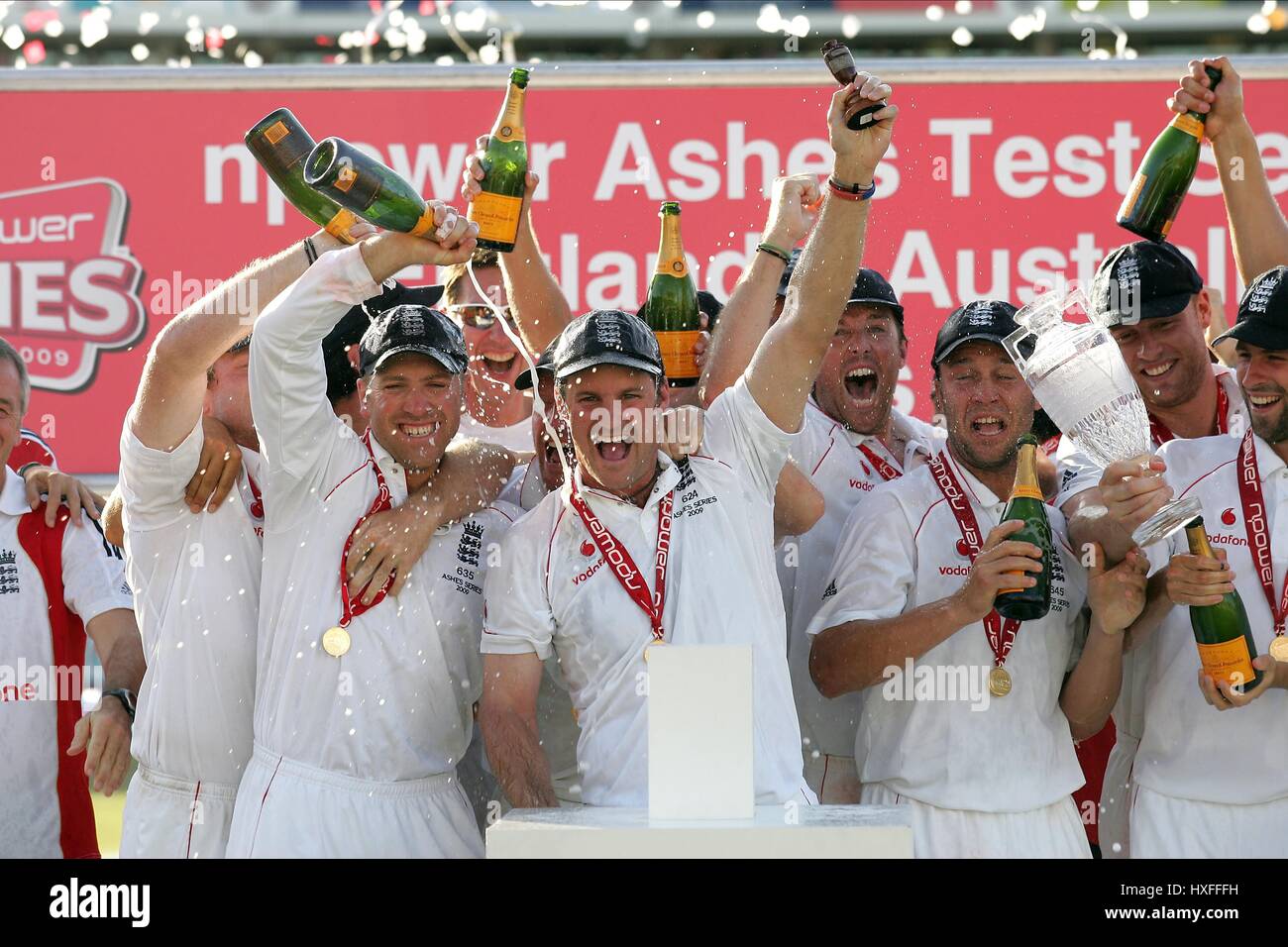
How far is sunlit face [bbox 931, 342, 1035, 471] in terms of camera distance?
348 cm

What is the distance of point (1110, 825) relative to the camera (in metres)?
3.62

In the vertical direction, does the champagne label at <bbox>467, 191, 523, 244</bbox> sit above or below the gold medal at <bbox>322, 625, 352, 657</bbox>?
above

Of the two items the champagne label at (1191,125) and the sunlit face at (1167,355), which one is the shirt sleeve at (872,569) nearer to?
the sunlit face at (1167,355)

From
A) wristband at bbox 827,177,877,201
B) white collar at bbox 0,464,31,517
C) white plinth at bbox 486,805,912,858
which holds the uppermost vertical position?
wristband at bbox 827,177,877,201

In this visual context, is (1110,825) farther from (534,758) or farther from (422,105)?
(422,105)

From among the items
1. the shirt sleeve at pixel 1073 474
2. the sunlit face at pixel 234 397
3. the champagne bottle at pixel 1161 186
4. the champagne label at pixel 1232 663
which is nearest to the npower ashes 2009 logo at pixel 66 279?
the sunlit face at pixel 234 397

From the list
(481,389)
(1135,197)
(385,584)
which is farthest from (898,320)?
(385,584)

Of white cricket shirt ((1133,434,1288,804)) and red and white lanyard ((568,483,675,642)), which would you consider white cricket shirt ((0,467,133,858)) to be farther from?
white cricket shirt ((1133,434,1288,804))

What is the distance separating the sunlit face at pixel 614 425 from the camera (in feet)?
10.3

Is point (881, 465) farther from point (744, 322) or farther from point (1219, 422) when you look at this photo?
point (1219, 422)

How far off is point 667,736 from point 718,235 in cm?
341

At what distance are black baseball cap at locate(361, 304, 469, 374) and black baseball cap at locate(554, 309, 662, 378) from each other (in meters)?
0.27

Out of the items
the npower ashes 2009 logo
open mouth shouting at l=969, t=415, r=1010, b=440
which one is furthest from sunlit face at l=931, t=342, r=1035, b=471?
the npower ashes 2009 logo

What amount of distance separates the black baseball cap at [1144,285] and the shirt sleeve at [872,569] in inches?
29.2
